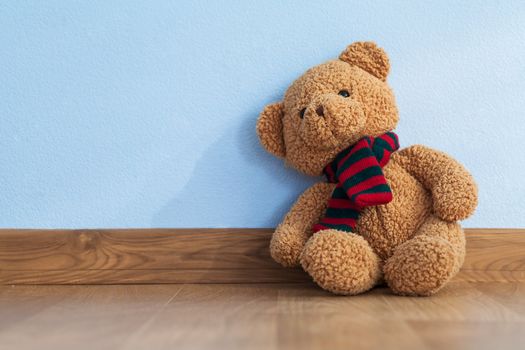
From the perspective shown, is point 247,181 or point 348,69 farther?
point 247,181

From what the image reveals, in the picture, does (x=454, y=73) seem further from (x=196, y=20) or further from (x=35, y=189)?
(x=35, y=189)

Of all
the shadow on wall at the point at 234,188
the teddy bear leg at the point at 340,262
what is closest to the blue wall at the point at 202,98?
the shadow on wall at the point at 234,188

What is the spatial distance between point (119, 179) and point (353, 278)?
546mm

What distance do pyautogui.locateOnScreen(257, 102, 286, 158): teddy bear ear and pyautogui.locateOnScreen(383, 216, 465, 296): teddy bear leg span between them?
0.31 m

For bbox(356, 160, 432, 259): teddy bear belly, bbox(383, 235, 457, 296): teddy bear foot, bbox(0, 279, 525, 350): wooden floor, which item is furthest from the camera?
bbox(356, 160, 432, 259): teddy bear belly

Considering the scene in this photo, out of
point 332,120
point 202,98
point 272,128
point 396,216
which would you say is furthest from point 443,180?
point 202,98

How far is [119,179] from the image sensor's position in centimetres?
111

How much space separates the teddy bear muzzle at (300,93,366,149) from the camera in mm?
896

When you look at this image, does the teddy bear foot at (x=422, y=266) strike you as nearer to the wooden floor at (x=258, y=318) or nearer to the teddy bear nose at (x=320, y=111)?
the wooden floor at (x=258, y=318)

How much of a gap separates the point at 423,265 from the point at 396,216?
142mm

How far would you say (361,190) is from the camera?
917 mm

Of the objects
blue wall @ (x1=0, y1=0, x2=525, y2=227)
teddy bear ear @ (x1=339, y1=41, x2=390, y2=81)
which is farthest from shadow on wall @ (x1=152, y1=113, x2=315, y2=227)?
teddy bear ear @ (x1=339, y1=41, x2=390, y2=81)

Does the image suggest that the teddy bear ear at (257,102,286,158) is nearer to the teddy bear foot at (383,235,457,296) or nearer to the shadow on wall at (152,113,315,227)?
the shadow on wall at (152,113,315,227)

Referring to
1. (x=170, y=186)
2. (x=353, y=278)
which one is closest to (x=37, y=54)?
(x=170, y=186)
